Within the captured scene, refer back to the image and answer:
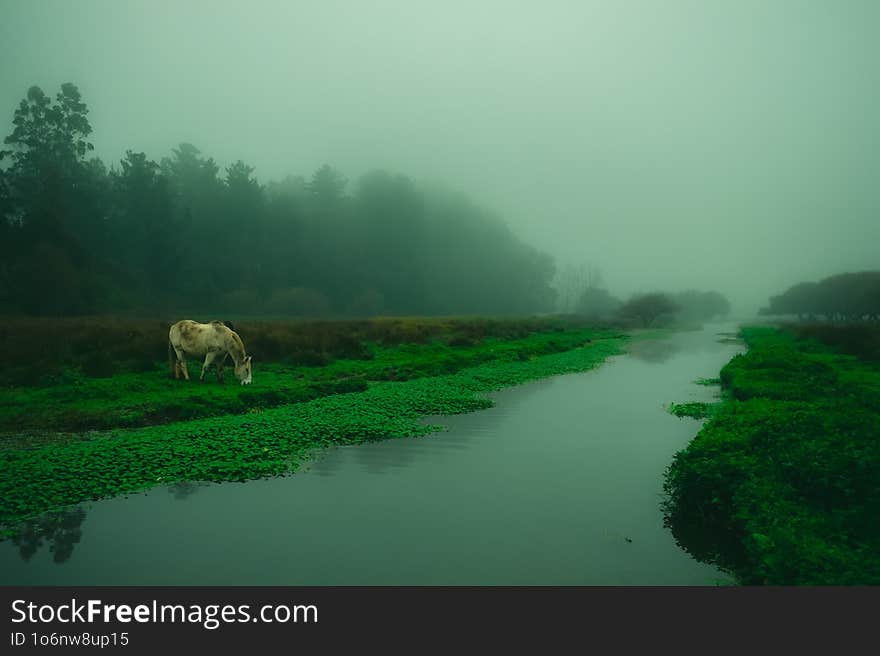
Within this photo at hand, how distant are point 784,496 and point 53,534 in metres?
10.5

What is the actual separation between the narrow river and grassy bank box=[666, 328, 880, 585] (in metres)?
0.59

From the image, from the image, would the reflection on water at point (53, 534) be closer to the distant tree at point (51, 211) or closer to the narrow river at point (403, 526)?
the narrow river at point (403, 526)

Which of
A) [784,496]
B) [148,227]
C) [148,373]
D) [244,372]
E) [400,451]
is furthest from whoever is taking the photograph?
[148,227]

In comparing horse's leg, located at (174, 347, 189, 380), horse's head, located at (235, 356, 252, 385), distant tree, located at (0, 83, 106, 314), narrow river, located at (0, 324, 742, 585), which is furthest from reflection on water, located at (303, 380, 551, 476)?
distant tree, located at (0, 83, 106, 314)

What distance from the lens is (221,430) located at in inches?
470

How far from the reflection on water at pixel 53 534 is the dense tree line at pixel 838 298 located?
2792 inches

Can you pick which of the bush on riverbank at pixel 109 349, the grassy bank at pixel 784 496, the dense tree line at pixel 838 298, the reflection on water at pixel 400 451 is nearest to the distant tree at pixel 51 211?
the bush on riverbank at pixel 109 349

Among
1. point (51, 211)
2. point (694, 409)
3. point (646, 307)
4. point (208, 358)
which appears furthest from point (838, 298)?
point (51, 211)

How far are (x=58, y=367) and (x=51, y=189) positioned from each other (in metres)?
45.2

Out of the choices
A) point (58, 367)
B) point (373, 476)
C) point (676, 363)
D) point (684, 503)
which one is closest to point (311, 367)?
point (58, 367)

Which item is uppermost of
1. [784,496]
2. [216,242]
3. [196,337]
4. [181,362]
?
[216,242]

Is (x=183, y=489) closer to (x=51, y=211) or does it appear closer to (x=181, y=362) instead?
(x=181, y=362)

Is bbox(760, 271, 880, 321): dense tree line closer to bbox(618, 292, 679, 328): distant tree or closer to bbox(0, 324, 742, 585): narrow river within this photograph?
bbox(618, 292, 679, 328): distant tree

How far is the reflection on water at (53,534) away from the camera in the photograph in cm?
668
